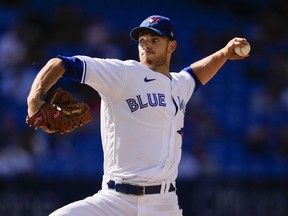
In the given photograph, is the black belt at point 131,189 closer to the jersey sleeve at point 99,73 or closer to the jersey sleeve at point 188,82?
the jersey sleeve at point 99,73

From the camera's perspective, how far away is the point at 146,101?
568 cm

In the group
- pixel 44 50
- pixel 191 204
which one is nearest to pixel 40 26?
pixel 44 50

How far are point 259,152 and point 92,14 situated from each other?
3.48m

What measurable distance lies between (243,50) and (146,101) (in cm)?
110

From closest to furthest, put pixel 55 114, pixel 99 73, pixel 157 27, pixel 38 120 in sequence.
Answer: pixel 38 120 < pixel 55 114 < pixel 99 73 < pixel 157 27

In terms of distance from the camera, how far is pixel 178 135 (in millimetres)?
5906

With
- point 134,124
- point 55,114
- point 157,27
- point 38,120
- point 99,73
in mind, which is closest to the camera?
point 38,120

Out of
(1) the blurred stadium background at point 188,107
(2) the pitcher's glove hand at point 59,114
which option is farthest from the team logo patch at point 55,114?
(1) the blurred stadium background at point 188,107

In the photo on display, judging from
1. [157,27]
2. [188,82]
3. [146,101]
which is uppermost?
[157,27]

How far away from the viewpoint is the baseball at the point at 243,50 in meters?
6.36

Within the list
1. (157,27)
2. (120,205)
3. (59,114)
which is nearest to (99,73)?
(59,114)

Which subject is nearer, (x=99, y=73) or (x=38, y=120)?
(x=38, y=120)

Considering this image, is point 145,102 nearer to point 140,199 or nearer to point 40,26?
point 140,199

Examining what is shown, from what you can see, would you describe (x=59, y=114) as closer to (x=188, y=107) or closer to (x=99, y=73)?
(x=99, y=73)
